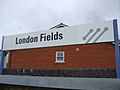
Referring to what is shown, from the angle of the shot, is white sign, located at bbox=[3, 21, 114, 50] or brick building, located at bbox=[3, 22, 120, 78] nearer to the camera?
white sign, located at bbox=[3, 21, 114, 50]

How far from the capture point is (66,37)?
370 inches

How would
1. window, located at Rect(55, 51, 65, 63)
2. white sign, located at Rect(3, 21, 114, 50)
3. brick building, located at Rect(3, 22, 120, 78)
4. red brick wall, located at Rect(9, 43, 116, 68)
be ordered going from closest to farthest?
1. white sign, located at Rect(3, 21, 114, 50)
2. brick building, located at Rect(3, 22, 120, 78)
3. red brick wall, located at Rect(9, 43, 116, 68)
4. window, located at Rect(55, 51, 65, 63)

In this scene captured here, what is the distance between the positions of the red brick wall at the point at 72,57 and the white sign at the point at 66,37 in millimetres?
4331

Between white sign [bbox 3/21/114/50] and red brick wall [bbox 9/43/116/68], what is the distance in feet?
14.2

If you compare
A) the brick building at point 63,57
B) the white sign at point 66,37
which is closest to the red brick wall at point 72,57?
the brick building at point 63,57

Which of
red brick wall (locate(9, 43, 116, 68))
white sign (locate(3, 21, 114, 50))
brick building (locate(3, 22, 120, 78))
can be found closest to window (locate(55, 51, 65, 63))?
brick building (locate(3, 22, 120, 78))

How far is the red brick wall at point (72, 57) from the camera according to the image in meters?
14.3

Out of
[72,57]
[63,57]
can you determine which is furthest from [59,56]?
[72,57]

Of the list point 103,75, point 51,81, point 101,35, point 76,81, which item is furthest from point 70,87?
point 101,35

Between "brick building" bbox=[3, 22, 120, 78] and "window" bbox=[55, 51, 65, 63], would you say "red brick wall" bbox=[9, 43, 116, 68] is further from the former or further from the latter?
"window" bbox=[55, 51, 65, 63]

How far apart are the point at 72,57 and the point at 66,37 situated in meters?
6.34

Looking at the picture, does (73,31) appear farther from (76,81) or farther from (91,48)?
(91,48)

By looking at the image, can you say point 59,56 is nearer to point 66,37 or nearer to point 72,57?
point 72,57

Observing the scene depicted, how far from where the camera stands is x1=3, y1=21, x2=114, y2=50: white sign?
838 cm
